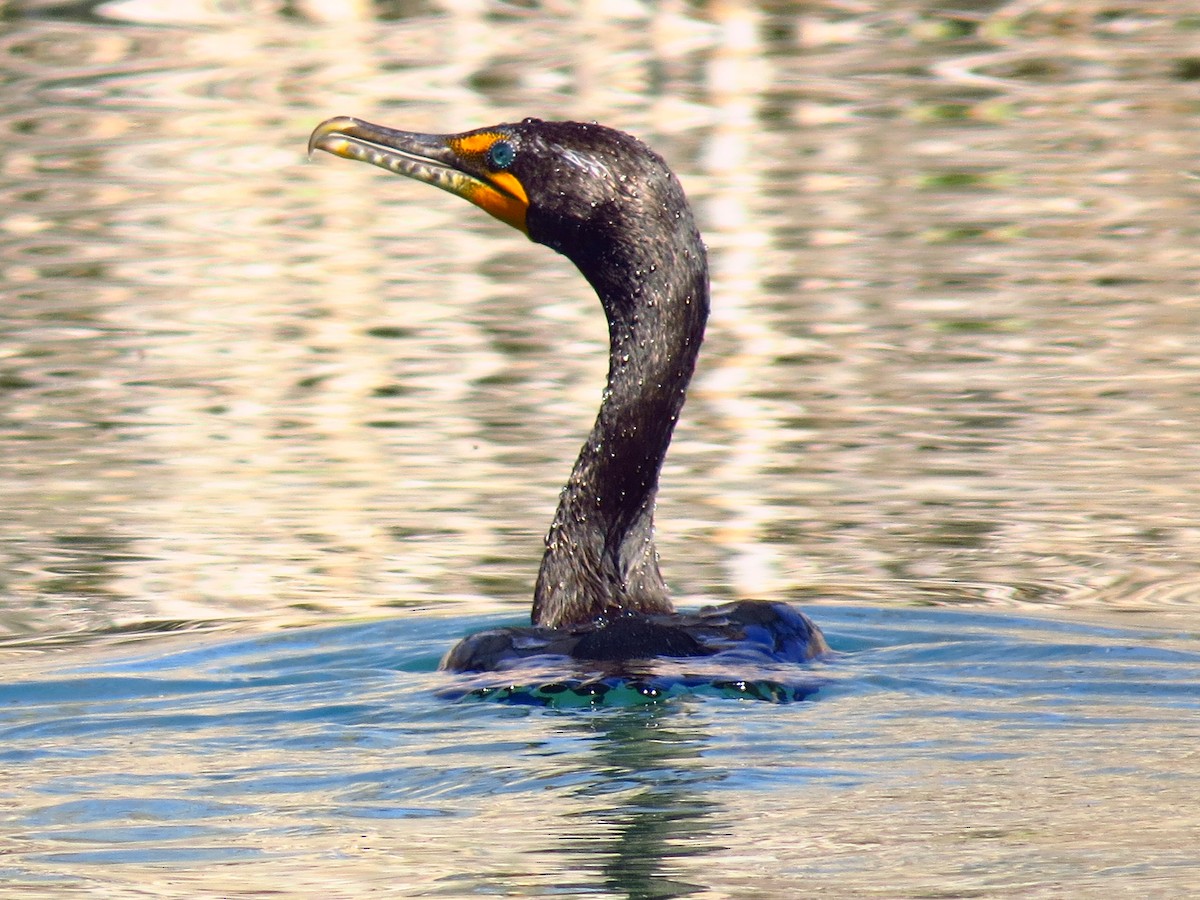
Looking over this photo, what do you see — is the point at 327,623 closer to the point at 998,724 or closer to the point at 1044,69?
the point at 998,724

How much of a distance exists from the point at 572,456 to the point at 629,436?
8.96 feet

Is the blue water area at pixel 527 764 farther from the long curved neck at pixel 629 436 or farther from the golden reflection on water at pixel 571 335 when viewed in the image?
the golden reflection on water at pixel 571 335

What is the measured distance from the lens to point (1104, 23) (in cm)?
2273

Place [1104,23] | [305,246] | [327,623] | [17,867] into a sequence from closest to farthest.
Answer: [17,867] < [327,623] < [305,246] < [1104,23]

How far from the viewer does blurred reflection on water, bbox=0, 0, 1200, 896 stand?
4.58m

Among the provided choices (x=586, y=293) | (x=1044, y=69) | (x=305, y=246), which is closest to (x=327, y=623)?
(x=586, y=293)

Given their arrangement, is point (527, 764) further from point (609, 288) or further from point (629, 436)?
point (609, 288)

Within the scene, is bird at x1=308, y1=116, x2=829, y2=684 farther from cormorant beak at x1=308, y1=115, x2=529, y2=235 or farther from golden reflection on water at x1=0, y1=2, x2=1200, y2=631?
golden reflection on water at x1=0, y1=2, x2=1200, y2=631

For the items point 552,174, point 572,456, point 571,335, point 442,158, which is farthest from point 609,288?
point 571,335

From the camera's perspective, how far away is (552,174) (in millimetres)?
6254

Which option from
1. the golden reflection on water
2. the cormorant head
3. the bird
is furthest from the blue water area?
the cormorant head

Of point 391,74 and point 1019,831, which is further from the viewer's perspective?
point 391,74

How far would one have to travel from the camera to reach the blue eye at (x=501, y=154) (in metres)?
6.34

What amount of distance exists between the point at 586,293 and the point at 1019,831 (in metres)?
8.34
